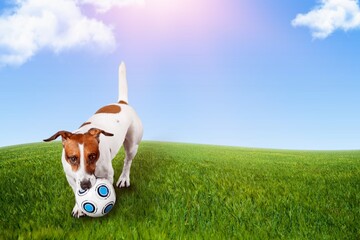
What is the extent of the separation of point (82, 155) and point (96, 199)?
751mm

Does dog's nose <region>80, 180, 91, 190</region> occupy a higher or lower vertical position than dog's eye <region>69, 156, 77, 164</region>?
lower

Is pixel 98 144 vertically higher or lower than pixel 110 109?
lower

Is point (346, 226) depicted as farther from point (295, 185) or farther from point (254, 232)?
point (295, 185)

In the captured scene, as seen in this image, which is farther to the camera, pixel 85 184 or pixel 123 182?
pixel 123 182

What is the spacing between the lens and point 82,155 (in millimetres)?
4902

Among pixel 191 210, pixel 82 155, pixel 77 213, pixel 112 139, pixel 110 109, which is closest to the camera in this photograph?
pixel 82 155

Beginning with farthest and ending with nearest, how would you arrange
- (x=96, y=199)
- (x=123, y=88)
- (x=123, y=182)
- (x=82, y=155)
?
(x=123, y=88) < (x=123, y=182) < (x=96, y=199) < (x=82, y=155)

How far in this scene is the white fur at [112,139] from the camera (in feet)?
17.4

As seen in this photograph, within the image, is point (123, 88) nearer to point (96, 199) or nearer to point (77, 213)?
point (77, 213)

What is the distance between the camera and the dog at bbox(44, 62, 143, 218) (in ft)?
16.2

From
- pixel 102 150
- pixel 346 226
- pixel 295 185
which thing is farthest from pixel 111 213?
pixel 295 185

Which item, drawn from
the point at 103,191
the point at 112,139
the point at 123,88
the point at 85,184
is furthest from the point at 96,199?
the point at 123,88

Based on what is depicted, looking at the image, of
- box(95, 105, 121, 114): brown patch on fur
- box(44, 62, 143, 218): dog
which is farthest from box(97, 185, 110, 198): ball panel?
box(95, 105, 121, 114): brown patch on fur

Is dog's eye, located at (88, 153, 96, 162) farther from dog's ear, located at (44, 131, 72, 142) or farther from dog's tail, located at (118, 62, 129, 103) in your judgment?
dog's tail, located at (118, 62, 129, 103)
